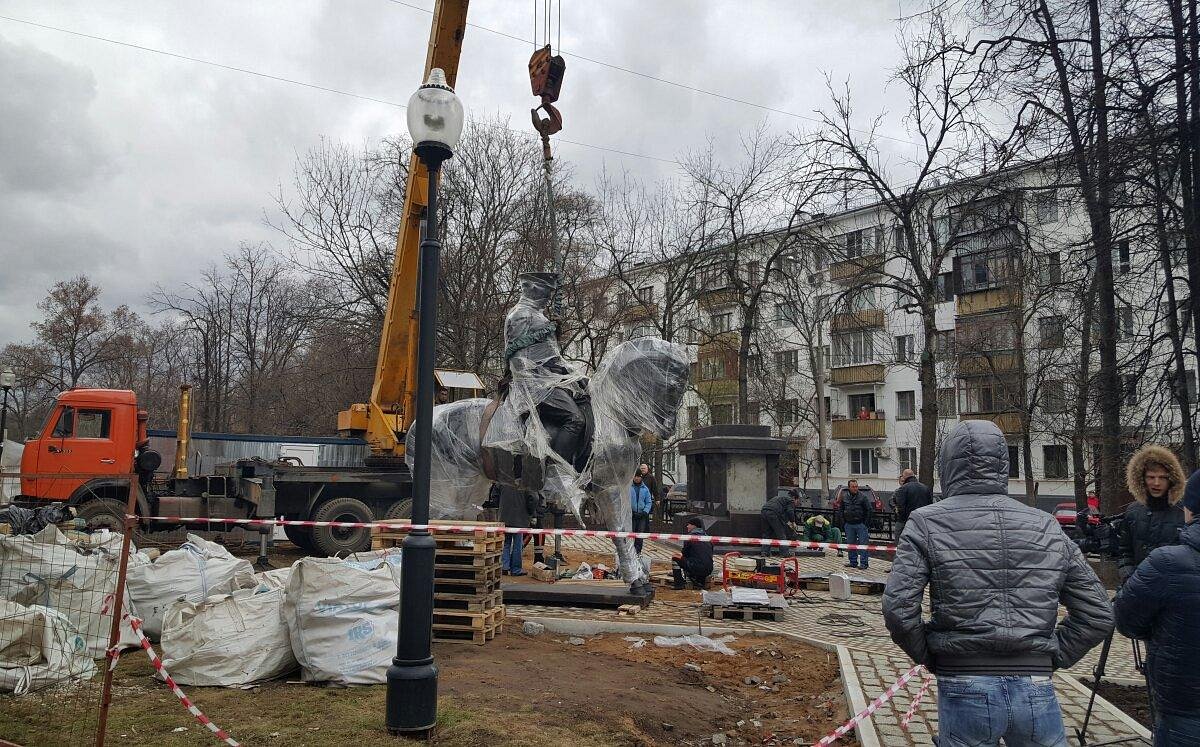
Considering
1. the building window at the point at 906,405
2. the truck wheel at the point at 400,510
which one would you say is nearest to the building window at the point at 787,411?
the building window at the point at 906,405

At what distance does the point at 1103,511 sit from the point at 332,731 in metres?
13.5

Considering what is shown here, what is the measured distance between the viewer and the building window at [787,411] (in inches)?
1595

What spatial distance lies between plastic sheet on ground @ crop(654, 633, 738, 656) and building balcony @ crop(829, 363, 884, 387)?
36561mm

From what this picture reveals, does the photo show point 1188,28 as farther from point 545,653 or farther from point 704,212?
point 704,212

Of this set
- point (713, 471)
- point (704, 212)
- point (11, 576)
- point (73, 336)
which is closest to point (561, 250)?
point (704, 212)

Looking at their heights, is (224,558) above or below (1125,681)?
above

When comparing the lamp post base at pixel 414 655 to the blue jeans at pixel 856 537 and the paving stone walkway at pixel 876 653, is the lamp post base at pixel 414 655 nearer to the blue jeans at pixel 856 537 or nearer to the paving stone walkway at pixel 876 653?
the paving stone walkway at pixel 876 653

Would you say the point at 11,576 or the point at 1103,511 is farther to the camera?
the point at 1103,511

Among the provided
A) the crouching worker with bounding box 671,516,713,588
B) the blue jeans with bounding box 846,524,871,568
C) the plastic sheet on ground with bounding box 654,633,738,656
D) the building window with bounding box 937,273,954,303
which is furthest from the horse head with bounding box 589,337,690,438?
the building window with bounding box 937,273,954,303

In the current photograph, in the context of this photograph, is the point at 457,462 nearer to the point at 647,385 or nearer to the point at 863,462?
the point at 647,385

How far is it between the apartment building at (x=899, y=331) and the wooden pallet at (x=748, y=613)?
547 centimetres

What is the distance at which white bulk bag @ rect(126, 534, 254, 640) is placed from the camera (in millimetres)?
7742

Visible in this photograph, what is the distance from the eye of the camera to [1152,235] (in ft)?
34.8

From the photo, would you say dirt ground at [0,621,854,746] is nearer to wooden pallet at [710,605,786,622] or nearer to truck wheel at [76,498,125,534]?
wooden pallet at [710,605,786,622]
